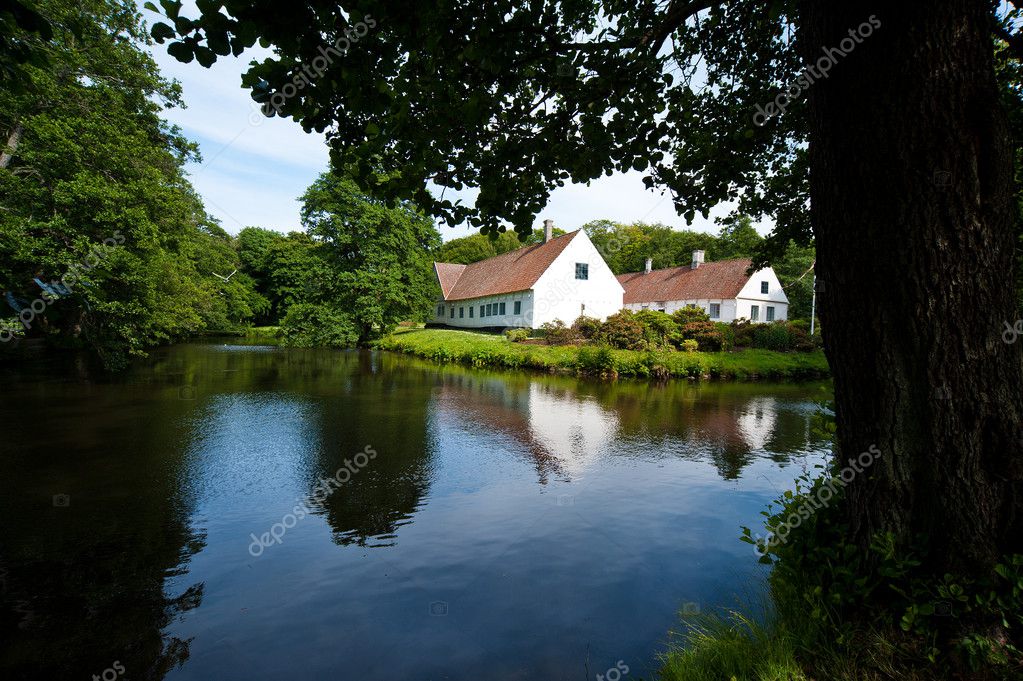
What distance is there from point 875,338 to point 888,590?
1475 mm

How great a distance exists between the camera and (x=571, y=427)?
466 inches

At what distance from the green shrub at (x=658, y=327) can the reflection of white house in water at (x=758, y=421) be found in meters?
8.65

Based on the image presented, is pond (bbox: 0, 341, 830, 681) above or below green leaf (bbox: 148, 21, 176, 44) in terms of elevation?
below

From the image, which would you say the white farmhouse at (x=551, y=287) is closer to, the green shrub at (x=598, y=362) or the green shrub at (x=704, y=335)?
the green shrub at (x=704, y=335)

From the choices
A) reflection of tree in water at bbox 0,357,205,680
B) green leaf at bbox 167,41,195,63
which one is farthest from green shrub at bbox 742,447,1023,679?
reflection of tree in water at bbox 0,357,205,680

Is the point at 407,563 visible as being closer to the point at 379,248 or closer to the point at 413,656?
the point at 413,656

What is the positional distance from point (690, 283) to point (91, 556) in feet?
159

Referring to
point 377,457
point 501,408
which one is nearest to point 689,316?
point 501,408

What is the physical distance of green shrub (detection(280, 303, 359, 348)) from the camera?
3538 centimetres

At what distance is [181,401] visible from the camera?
13.6 m

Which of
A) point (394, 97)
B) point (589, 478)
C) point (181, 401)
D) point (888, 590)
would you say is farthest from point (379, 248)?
point (888, 590)

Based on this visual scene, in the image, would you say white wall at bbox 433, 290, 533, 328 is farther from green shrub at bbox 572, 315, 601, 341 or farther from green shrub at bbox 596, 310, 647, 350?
green shrub at bbox 596, 310, 647, 350

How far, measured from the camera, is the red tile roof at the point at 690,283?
4356 cm

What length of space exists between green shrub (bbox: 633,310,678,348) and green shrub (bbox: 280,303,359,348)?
70.6 feet
